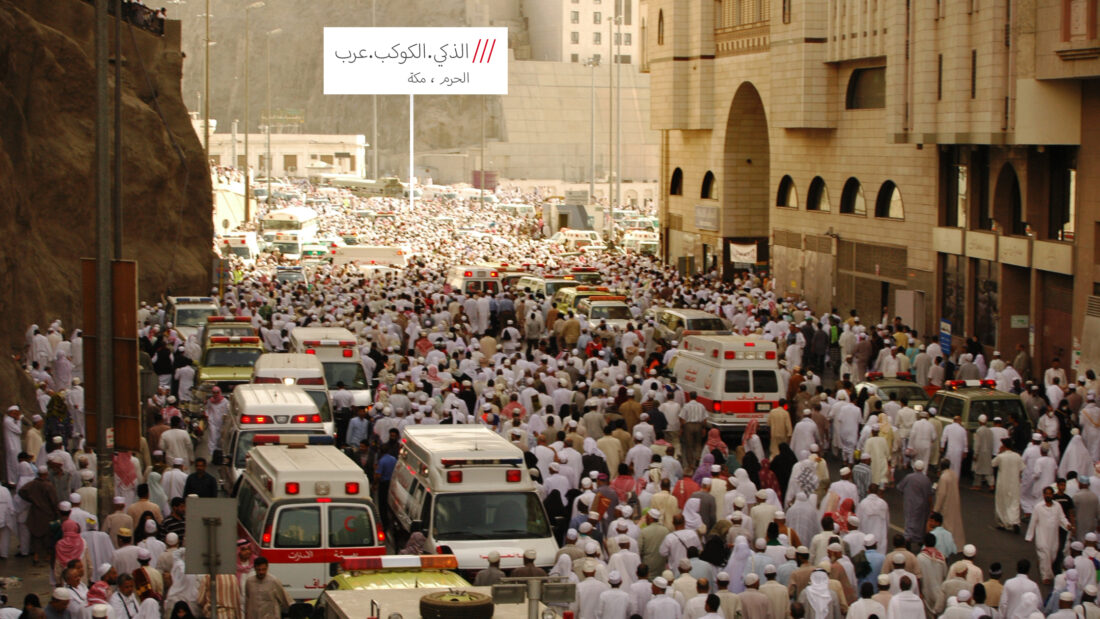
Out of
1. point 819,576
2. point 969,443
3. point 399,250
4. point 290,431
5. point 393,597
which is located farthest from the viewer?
point 399,250

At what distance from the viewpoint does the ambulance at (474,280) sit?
1385 inches

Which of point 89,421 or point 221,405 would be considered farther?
point 221,405

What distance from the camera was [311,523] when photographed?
514 inches

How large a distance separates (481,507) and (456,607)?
5.32m

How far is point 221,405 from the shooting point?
20.5m

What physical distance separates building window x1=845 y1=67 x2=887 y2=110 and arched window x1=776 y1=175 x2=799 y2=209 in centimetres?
436

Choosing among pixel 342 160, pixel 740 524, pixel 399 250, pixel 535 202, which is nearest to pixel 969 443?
pixel 740 524

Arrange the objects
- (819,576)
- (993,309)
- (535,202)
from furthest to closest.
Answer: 1. (535,202)
2. (993,309)
3. (819,576)

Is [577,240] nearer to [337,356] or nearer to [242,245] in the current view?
[242,245]

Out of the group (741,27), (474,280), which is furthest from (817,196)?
(474,280)

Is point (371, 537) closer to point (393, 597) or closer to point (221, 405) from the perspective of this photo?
point (393, 597)

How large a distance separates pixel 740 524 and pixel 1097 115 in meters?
14.6

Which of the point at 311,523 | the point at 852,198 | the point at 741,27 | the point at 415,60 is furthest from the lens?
the point at 415,60

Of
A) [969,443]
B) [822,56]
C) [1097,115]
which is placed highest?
[822,56]
